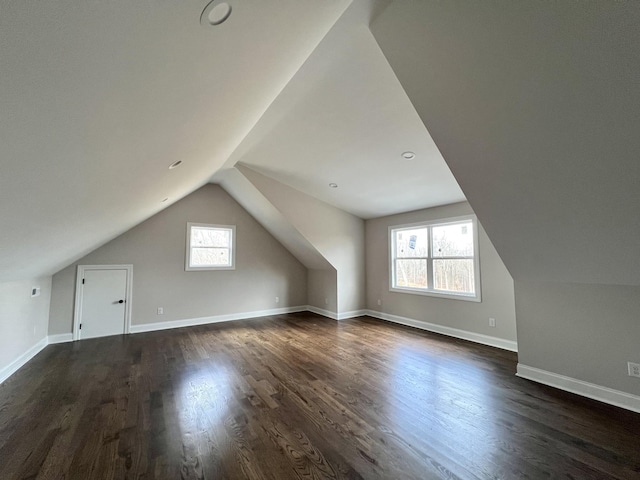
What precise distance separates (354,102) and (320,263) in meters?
3.99

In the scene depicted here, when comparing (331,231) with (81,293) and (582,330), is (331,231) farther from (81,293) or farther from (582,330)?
(81,293)

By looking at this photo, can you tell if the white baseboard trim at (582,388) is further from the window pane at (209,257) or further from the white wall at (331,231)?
the window pane at (209,257)

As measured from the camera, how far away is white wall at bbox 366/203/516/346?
398 centimetres

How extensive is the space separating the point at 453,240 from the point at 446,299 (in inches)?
40.3

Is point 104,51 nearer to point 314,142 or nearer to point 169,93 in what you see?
point 169,93

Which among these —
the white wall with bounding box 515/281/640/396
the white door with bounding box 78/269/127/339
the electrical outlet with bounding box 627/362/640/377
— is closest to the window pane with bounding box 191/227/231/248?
the white door with bounding box 78/269/127/339

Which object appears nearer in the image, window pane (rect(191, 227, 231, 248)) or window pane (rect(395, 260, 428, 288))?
window pane (rect(395, 260, 428, 288))

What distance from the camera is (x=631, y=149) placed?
148 centimetres

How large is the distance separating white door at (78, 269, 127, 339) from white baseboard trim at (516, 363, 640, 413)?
5976mm

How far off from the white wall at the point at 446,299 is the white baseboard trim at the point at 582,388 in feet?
3.22

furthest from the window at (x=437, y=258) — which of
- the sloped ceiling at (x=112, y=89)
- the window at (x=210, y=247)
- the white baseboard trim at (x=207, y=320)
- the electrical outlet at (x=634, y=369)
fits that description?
the sloped ceiling at (x=112, y=89)

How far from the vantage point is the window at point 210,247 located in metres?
5.51

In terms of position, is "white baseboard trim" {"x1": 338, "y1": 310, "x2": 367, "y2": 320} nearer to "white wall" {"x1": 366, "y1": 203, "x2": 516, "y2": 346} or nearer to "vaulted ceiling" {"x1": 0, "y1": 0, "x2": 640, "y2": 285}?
"white wall" {"x1": 366, "y1": 203, "x2": 516, "y2": 346}

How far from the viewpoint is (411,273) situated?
17.6ft
